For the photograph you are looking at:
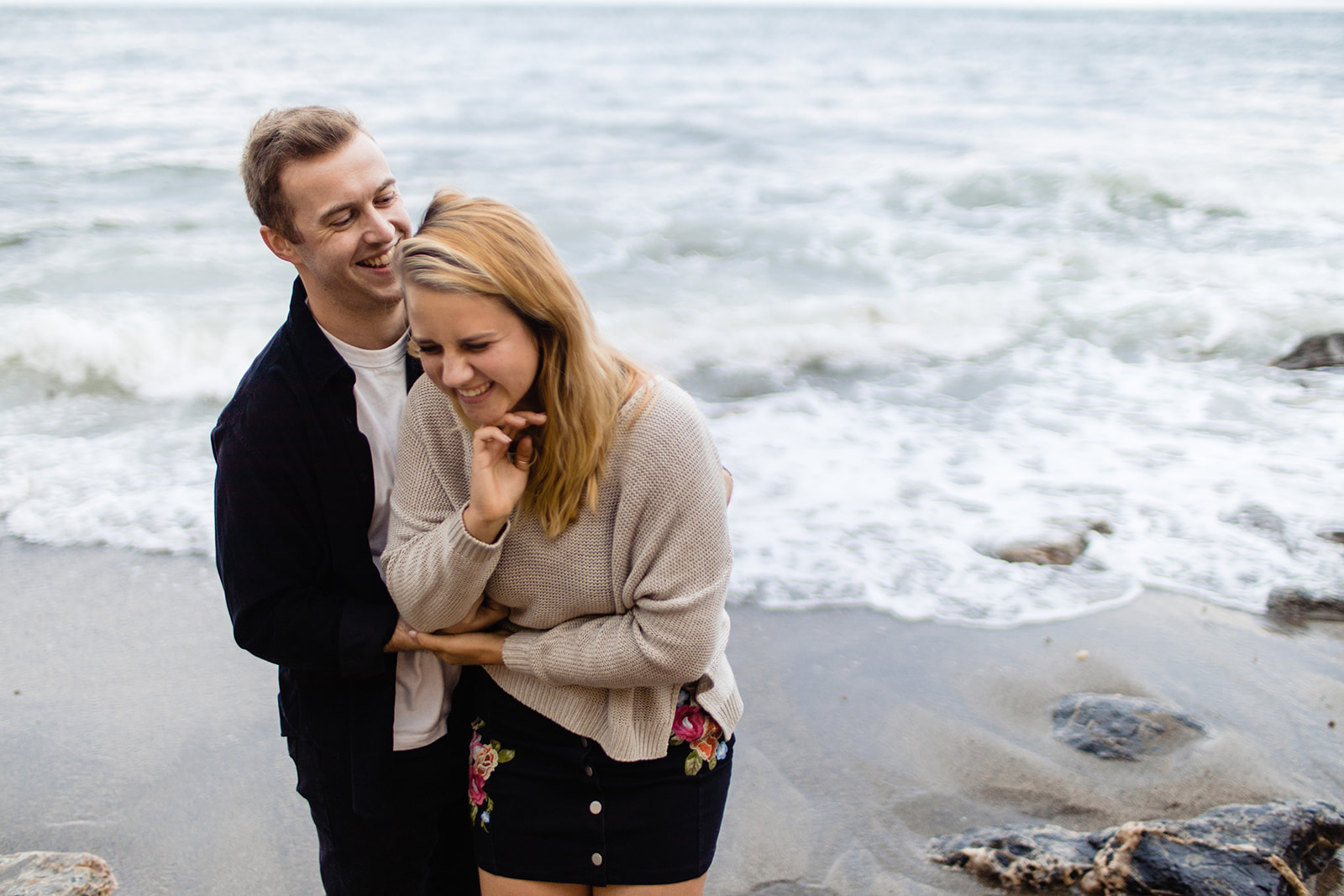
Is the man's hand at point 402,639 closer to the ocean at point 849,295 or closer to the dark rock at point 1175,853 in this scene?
the dark rock at point 1175,853

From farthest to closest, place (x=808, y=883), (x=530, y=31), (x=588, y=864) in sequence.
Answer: (x=530, y=31) < (x=808, y=883) < (x=588, y=864)

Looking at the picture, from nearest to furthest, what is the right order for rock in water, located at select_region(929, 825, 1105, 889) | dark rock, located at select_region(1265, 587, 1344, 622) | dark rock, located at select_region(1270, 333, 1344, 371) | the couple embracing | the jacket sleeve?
the couple embracing < the jacket sleeve < rock in water, located at select_region(929, 825, 1105, 889) < dark rock, located at select_region(1265, 587, 1344, 622) < dark rock, located at select_region(1270, 333, 1344, 371)

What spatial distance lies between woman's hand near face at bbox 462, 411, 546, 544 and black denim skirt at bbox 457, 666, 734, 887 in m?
0.48

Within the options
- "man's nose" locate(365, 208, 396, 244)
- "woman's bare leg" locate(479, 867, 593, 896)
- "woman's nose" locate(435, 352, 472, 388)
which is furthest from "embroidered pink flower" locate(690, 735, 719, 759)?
"man's nose" locate(365, 208, 396, 244)

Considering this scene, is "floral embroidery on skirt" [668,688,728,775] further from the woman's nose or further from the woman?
the woman's nose

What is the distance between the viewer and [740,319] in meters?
11.4

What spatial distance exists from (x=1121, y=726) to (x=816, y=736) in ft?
3.85

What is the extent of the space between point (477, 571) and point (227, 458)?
588mm

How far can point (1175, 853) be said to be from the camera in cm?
324

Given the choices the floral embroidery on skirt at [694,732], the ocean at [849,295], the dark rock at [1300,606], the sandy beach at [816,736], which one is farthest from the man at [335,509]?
the dark rock at [1300,606]

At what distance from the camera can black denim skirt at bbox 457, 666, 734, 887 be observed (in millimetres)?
2285

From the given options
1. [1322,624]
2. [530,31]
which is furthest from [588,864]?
[530,31]

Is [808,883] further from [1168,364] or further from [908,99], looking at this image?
[908,99]

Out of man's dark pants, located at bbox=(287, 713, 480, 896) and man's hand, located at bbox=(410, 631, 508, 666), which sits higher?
man's hand, located at bbox=(410, 631, 508, 666)
